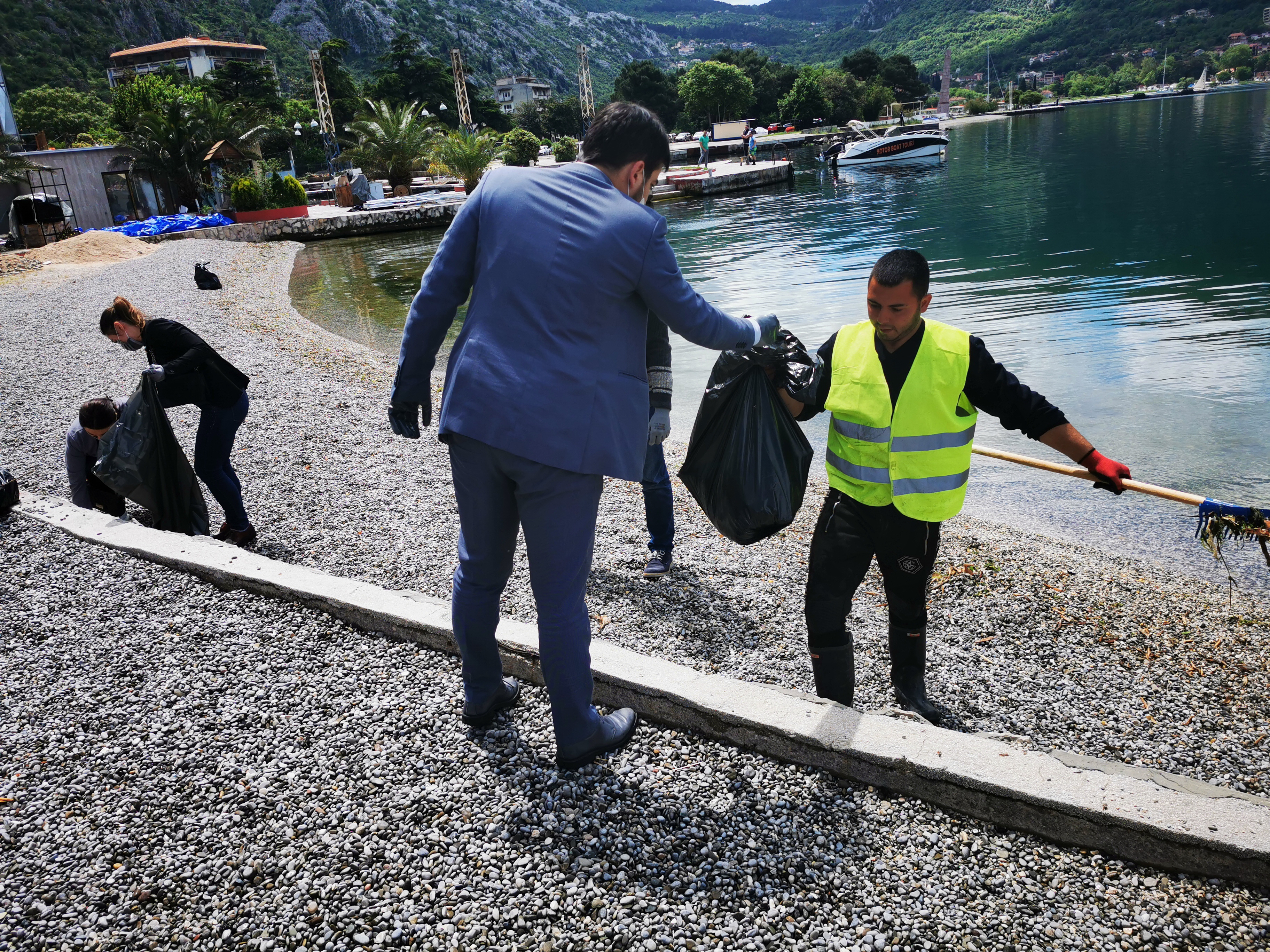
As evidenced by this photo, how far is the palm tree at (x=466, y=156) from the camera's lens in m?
38.3

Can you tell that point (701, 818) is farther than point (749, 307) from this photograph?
No

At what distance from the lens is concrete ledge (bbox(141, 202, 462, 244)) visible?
95.7 feet

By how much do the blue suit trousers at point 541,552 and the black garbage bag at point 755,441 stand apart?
2.63ft

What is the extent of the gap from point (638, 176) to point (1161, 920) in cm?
246

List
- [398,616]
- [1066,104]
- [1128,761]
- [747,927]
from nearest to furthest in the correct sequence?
[747,927], [1128,761], [398,616], [1066,104]

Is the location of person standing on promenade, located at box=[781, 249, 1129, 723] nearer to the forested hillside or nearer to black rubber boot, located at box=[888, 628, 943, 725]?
black rubber boot, located at box=[888, 628, 943, 725]

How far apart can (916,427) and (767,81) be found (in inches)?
4161

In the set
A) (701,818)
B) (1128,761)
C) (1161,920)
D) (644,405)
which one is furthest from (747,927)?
(1128,761)

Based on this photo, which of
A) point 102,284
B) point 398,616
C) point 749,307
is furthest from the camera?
point 102,284

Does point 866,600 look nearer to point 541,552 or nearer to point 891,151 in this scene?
point 541,552

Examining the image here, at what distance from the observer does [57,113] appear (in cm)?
6066

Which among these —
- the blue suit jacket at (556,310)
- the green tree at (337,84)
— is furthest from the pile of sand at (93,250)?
the green tree at (337,84)

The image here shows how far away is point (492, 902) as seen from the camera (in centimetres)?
216

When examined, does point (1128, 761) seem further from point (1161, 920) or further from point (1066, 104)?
point (1066, 104)
